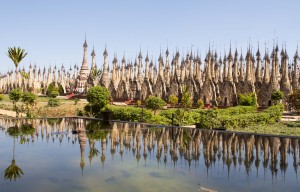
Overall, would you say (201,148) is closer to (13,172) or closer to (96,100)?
(13,172)

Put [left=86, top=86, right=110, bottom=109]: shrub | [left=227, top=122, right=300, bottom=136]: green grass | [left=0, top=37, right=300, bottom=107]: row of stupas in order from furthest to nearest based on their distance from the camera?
[left=0, top=37, right=300, bottom=107]: row of stupas, [left=86, top=86, right=110, bottom=109]: shrub, [left=227, top=122, right=300, bottom=136]: green grass

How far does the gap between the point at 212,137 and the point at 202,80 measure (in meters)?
39.8

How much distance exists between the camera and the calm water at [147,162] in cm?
905

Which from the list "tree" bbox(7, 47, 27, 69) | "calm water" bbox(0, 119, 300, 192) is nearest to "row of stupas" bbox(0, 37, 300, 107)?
"tree" bbox(7, 47, 27, 69)

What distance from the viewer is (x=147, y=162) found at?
11805mm

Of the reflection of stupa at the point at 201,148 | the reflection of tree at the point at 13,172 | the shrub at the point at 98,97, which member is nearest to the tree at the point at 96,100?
the shrub at the point at 98,97

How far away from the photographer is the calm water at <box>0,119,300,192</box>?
9.05 metres

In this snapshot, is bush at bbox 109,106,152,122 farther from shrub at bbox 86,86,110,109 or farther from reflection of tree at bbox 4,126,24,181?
reflection of tree at bbox 4,126,24,181

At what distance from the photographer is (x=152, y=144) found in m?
15.5

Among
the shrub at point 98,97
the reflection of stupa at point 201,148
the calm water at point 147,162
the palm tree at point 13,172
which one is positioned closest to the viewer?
the calm water at point 147,162

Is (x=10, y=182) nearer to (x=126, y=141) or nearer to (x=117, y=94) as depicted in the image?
(x=126, y=141)

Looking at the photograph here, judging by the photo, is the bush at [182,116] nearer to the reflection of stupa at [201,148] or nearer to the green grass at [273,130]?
the green grass at [273,130]

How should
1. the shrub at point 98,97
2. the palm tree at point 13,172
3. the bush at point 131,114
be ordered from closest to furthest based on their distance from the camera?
the palm tree at point 13,172
the bush at point 131,114
the shrub at point 98,97


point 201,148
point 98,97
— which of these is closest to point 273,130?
point 201,148
